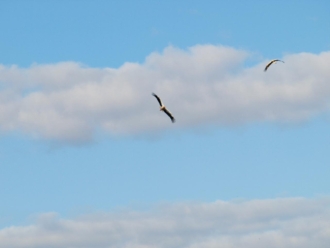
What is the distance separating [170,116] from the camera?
94375mm

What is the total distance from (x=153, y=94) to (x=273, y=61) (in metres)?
31.4

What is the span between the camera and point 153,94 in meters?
86.0

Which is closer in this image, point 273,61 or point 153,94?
point 153,94

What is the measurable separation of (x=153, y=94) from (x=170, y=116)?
9.78 m

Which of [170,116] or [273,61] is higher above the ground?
[273,61]

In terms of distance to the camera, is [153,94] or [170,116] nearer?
[153,94]

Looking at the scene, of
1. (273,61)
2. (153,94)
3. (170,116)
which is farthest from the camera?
(273,61)

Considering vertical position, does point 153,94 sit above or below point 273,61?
below

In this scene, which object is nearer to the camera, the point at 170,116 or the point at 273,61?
the point at 170,116

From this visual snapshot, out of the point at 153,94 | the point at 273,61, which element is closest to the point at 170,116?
the point at 153,94

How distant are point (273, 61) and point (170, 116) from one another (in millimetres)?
26680

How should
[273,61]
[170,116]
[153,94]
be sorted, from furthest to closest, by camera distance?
[273,61], [170,116], [153,94]

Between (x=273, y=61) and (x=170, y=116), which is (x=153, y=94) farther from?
(x=273, y=61)
